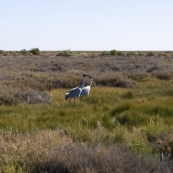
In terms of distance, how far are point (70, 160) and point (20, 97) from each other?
8.82m

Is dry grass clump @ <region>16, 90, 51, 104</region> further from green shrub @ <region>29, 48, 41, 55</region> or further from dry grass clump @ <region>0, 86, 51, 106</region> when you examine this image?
green shrub @ <region>29, 48, 41, 55</region>

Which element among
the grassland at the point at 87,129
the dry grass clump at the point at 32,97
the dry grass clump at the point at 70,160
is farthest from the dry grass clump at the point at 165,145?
the dry grass clump at the point at 32,97

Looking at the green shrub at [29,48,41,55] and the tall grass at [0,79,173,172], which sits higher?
the tall grass at [0,79,173,172]

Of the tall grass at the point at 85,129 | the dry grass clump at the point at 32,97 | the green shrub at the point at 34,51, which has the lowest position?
the green shrub at the point at 34,51

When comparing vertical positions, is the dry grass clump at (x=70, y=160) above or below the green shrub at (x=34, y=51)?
above

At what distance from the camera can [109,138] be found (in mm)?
6172

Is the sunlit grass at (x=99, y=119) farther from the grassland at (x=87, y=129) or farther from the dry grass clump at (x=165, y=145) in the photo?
the dry grass clump at (x=165, y=145)

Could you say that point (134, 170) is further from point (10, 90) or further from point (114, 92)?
point (114, 92)

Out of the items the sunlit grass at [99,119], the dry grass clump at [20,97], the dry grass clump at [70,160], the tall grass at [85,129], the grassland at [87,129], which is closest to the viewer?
the dry grass clump at [70,160]

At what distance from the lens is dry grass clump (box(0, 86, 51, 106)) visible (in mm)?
12477

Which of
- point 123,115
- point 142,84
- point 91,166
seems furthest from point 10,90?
point 91,166

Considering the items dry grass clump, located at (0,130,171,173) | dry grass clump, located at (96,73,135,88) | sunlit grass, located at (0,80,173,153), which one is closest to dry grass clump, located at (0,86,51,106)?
sunlit grass, located at (0,80,173,153)

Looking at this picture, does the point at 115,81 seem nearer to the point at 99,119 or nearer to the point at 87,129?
the point at 99,119

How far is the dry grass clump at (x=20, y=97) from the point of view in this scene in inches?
491
